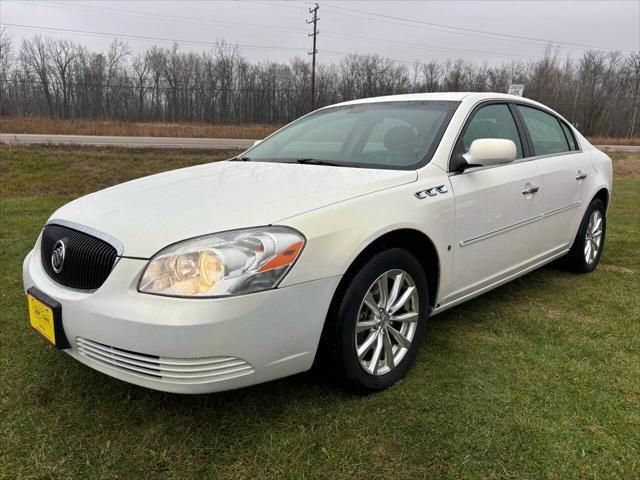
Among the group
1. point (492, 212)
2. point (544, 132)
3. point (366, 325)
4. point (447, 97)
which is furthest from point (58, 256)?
point (544, 132)

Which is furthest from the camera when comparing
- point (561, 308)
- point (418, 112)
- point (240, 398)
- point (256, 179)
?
point (561, 308)

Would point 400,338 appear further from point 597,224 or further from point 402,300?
Result: point 597,224

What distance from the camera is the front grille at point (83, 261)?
6.36 feet

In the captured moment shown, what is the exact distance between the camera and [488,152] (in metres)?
2.63

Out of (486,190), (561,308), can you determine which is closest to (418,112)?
(486,190)

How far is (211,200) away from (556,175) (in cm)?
262

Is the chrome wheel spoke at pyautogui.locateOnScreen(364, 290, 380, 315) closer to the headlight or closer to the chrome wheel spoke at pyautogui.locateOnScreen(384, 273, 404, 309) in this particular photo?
the chrome wheel spoke at pyautogui.locateOnScreen(384, 273, 404, 309)

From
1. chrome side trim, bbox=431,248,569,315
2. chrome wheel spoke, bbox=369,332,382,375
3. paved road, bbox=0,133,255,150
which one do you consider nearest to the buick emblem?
chrome wheel spoke, bbox=369,332,382,375

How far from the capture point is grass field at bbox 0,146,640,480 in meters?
1.89

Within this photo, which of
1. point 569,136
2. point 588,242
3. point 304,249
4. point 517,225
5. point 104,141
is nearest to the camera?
point 304,249

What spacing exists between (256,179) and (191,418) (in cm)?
121

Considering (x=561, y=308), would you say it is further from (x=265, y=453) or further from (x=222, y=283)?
(x=222, y=283)

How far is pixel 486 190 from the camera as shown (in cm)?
284

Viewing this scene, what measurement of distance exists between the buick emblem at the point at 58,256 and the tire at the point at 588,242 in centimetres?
386
